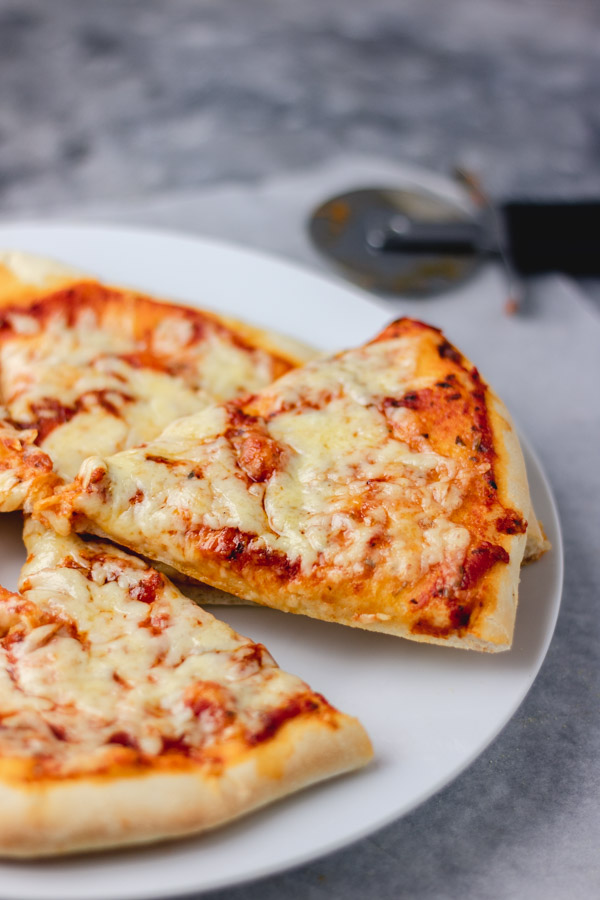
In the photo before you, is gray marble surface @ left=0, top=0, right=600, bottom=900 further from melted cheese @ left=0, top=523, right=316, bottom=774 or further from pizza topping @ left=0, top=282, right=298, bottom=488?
pizza topping @ left=0, top=282, right=298, bottom=488

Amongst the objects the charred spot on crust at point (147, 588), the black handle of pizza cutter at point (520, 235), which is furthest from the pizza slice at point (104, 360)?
the black handle of pizza cutter at point (520, 235)

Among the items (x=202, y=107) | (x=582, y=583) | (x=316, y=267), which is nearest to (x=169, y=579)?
(x=582, y=583)

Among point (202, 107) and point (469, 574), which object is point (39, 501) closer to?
point (469, 574)

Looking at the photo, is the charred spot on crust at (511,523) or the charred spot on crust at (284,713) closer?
the charred spot on crust at (284,713)

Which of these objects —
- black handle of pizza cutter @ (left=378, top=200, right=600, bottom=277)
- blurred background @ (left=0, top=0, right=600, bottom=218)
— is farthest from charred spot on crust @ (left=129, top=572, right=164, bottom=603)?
blurred background @ (left=0, top=0, right=600, bottom=218)

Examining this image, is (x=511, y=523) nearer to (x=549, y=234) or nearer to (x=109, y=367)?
(x=109, y=367)

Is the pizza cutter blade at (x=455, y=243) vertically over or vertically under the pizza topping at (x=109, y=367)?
over

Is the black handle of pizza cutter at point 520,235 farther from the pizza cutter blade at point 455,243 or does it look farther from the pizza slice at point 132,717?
the pizza slice at point 132,717
